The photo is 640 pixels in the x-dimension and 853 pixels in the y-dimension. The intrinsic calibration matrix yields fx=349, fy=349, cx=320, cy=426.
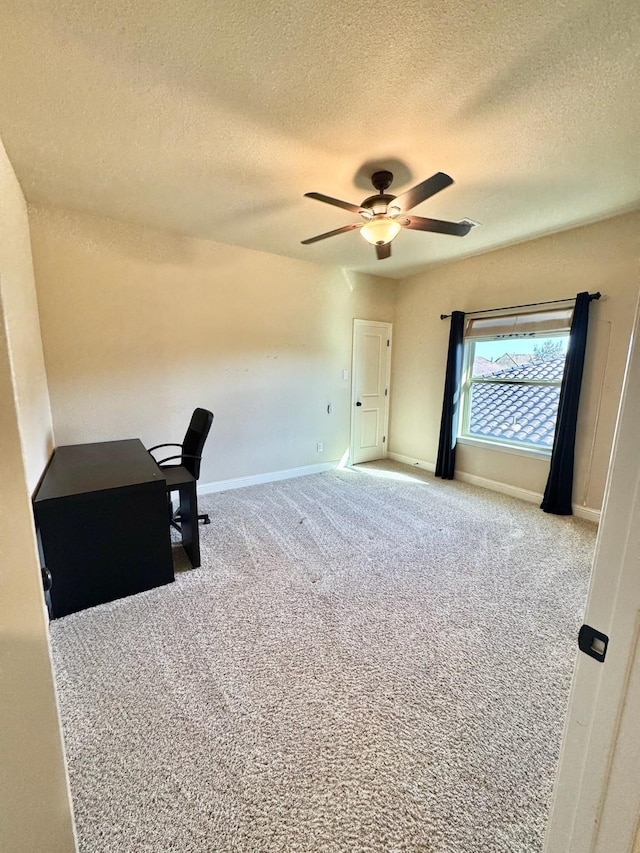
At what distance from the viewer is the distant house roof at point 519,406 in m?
3.54

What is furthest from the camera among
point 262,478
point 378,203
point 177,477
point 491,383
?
point 262,478

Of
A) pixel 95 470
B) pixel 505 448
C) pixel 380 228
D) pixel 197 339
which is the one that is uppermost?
pixel 380 228

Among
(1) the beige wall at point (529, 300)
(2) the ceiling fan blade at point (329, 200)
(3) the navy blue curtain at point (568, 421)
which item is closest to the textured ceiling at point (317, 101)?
(2) the ceiling fan blade at point (329, 200)

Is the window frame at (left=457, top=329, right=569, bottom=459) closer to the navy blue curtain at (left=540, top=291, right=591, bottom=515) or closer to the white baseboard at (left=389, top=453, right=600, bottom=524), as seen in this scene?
the navy blue curtain at (left=540, top=291, right=591, bottom=515)

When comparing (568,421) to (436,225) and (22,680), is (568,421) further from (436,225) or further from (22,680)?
(22,680)

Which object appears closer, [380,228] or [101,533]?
[101,533]

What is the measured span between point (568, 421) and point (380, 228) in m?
2.46

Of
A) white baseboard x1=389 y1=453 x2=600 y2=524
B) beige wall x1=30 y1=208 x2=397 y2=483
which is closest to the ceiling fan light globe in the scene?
beige wall x1=30 y1=208 x2=397 y2=483

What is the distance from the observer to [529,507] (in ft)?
11.5

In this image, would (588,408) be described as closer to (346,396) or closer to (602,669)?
(346,396)

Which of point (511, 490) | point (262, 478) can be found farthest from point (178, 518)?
point (511, 490)

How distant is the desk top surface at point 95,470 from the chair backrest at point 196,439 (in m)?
0.31

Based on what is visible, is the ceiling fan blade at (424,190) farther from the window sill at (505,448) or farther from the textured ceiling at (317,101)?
the window sill at (505,448)

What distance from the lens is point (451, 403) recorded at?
419 cm
